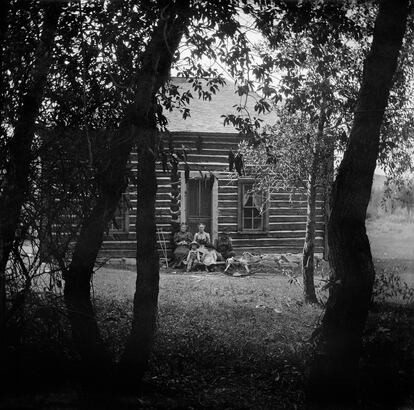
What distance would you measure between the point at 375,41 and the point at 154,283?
10.6 ft

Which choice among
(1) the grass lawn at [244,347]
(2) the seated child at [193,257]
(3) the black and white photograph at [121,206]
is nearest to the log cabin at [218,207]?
(2) the seated child at [193,257]

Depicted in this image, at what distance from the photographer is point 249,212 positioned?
55.1 ft

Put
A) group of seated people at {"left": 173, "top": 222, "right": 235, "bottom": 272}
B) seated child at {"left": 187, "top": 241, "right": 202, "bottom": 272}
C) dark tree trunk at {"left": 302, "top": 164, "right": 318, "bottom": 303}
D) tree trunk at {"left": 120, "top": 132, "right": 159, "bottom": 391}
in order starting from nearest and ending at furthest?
tree trunk at {"left": 120, "top": 132, "right": 159, "bottom": 391}
dark tree trunk at {"left": 302, "top": 164, "right": 318, "bottom": 303}
seated child at {"left": 187, "top": 241, "right": 202, "bottom": 272}
group of seated people at {"left": 173, "top": 222, "right": 235, "bottom": 272}

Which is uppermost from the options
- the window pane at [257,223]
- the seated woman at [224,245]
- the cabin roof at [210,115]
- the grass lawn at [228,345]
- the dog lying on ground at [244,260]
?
the cabin roof at [210,115]

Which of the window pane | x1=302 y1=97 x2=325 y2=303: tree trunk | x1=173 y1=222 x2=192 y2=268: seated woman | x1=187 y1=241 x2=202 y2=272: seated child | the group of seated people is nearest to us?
x1=302 y1=97 x2=325 y2=303: tree trunk

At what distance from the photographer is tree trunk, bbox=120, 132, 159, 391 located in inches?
180

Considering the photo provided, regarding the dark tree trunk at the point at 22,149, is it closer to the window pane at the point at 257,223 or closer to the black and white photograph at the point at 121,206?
the black and white photograph at the point at 121,206

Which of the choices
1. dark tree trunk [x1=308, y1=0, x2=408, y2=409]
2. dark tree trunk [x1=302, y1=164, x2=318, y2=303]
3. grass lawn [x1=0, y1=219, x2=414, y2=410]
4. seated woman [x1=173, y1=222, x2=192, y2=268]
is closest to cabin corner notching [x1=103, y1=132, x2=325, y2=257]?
seated woman [x1=173, y1=222, x2=192, y2=268]

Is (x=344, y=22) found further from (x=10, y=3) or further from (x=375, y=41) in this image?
(x=10, y=3)

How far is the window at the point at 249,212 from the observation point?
1638 cm

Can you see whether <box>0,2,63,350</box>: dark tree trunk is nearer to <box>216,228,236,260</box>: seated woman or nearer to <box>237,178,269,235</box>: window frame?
<box>216,228,236,260</box>: seated woman

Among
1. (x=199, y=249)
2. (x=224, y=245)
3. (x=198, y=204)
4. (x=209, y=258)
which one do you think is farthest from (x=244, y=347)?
(x=198, y=204)

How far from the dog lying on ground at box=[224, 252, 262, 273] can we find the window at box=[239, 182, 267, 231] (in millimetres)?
1124

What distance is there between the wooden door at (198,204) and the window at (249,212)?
3.97ft
